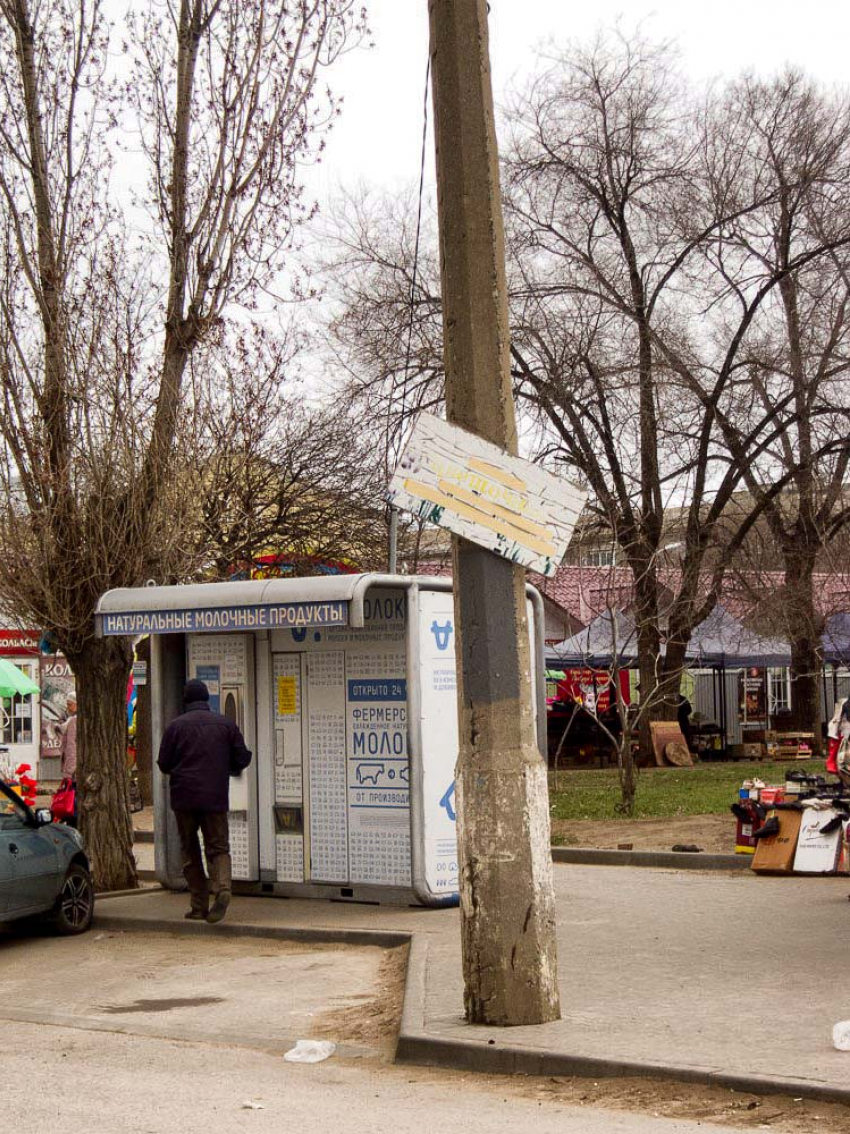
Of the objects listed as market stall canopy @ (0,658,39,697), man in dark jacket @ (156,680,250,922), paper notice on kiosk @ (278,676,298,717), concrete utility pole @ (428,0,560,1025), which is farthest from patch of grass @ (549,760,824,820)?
concrete utility pole @ (428,0,560,1025)

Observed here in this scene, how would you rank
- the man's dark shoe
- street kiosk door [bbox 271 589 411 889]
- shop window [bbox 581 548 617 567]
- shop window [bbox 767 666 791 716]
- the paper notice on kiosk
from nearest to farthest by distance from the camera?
the man's dark shoe → street kiosk door [bbox 271 589 411 889] → the paper notice on kiosk → shop window [bbox 581 548 617 567] → shop window [bbox 767 666 791 716]

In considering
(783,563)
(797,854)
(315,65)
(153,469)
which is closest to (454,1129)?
(797,854)

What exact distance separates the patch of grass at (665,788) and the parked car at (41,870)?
29.1ft

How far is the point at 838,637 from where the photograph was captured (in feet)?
111

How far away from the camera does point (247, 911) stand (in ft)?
42.2

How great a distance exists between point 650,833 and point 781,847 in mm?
4041

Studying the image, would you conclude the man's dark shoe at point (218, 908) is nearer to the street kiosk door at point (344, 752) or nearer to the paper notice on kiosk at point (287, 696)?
the street kiosk door at point (344, 752)

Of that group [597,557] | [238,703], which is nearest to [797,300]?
[597,557]

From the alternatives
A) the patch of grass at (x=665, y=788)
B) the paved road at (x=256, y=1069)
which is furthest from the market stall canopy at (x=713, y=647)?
the paved road at (x=256, y=1069)

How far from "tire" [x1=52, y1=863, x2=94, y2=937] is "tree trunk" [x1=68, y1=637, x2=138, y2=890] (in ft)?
6.24

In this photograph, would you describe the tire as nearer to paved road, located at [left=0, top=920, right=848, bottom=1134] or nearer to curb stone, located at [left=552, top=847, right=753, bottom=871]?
paved road, located at [left=0, top=920, right=848, bottom=1134]

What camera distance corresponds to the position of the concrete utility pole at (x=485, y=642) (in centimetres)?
763

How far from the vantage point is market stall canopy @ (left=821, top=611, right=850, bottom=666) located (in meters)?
33.0

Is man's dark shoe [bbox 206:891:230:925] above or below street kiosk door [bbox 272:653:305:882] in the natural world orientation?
below
